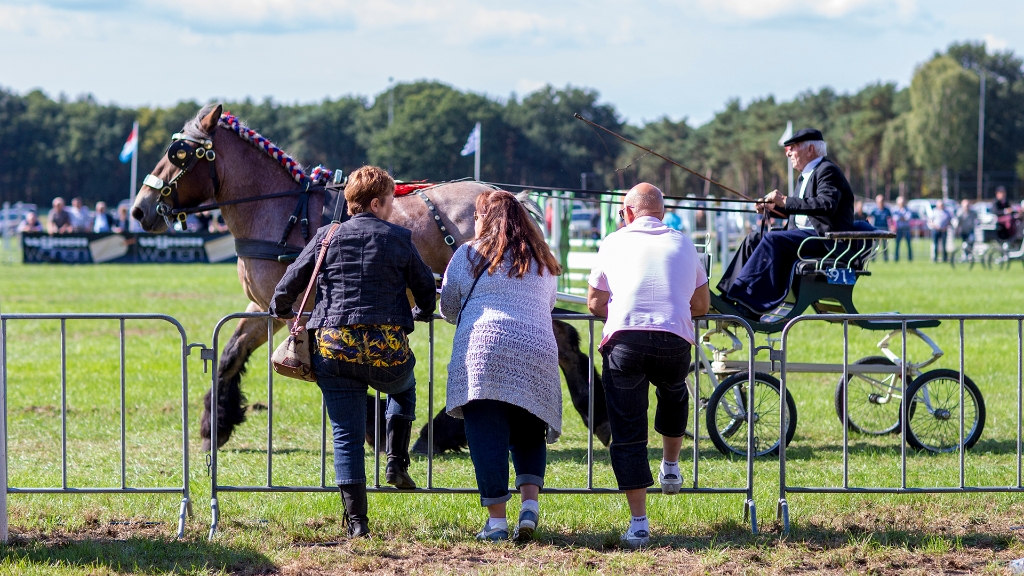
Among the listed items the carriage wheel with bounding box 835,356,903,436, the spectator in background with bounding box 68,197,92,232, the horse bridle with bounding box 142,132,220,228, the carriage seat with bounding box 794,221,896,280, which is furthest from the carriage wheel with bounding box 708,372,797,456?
the spectator in background with bounding box 68,197,92,232

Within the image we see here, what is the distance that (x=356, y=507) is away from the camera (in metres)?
5.30

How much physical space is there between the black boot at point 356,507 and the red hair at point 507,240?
48.2 inches

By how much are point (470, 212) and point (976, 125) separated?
82.9 m

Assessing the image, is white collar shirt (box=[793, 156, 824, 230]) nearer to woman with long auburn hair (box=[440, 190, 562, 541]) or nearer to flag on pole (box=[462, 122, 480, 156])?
woman with long auburn hair (box=[440, 190, 562, 541])

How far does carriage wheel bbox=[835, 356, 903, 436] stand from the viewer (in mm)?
7703

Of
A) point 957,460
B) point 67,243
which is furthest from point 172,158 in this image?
point 67,243

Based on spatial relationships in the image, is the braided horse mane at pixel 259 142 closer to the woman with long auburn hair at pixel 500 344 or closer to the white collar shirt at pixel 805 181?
the woman with long auburn hair at pixel 500 344

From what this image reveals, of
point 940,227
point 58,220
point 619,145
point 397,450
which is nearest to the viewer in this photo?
point 397,450

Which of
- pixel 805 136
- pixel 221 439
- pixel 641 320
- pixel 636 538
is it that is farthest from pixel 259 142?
pixel 636 538

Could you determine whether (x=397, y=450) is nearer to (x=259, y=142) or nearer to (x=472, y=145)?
(x=259, y=142)

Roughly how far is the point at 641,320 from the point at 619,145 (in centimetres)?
5077

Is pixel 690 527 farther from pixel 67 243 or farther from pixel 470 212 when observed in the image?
pixel 67 243

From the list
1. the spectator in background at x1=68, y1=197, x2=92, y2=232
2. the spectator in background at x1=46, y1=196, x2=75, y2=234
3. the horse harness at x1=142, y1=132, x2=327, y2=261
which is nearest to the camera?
the horse harness at x1=142, y1=132, x2=327, y2=261

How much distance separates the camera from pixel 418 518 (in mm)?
5629
